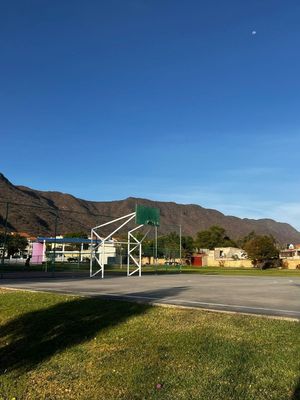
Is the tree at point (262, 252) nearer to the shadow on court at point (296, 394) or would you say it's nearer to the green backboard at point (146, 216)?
the green backboard at point (146, 216)

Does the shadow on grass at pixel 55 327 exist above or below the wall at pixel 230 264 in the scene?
below

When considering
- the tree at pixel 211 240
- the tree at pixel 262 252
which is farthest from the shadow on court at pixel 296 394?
the tree at pixel 211 240

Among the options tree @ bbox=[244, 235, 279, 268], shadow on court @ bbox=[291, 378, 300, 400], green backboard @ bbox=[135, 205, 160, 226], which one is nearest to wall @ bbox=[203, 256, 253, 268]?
tree @ bbox=[244, 235, 279, 268]

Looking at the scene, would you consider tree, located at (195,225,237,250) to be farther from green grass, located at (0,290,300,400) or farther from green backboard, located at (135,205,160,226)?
green grass, located at (0,290,300,400)

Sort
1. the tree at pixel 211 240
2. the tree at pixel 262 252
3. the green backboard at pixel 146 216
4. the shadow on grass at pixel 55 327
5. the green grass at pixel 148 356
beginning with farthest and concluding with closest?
the tree at pixel 211 240
the tree at pixel 262 252
the green backboard at pixel 146 216
the shadow on grass at pixel 55 327
the green grass at pixel 148 356

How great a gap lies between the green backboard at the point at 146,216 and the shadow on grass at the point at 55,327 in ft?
80.8

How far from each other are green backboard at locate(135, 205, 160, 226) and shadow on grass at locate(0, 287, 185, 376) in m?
24.6

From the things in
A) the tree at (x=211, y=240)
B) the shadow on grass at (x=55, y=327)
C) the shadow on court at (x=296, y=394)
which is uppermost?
the tree at (x=211, y=240)

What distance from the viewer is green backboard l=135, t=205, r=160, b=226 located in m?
37.3

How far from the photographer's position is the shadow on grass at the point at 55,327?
8.22m

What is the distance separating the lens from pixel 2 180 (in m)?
190

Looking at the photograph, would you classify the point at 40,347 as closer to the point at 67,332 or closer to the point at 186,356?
the point at 67,332

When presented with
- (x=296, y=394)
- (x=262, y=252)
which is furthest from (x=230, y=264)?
(x=296, y=394)

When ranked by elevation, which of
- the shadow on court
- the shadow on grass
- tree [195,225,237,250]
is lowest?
the shadow on court
